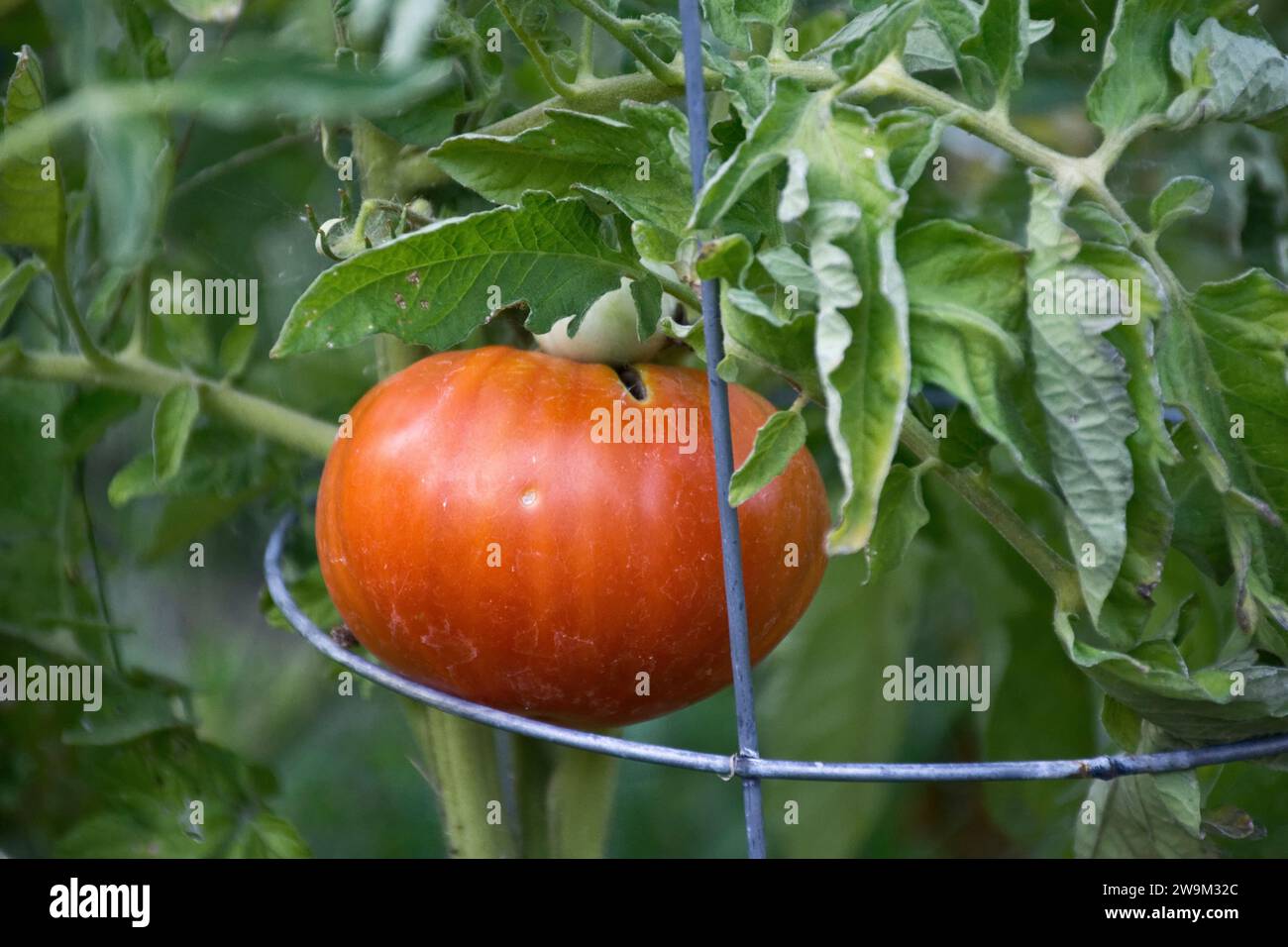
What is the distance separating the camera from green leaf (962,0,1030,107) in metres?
0.54

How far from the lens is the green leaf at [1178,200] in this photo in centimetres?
57

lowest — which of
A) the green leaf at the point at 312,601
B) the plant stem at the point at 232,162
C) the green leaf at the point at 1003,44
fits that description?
the green leaf at the point at 312,601

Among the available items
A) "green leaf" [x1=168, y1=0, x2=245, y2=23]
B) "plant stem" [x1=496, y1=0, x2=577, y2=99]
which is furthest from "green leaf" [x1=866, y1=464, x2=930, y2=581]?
"green leaf" [x1=168, y1=0, x2=245, y2=23]

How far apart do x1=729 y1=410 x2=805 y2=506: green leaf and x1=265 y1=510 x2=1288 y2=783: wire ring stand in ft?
0.34

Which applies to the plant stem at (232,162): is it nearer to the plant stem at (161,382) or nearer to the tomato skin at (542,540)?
the plant stem at (161,382)

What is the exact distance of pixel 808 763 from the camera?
52 cm

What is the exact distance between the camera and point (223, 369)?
32.3 inches

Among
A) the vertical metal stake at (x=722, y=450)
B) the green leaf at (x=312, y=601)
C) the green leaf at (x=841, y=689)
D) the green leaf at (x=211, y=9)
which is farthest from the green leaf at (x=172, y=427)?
the green leaf at (x=841, y=689)

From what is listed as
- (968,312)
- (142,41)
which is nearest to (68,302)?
(142,41)

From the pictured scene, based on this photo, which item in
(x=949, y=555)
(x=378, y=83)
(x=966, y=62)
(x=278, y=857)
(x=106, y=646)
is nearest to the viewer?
(x=378, y=83)

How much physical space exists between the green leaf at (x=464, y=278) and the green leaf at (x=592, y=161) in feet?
0.06

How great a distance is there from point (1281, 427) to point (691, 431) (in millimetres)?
259
